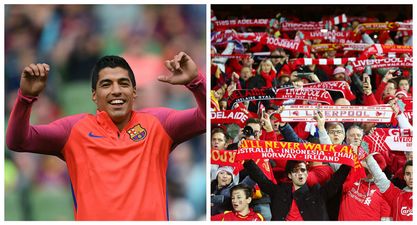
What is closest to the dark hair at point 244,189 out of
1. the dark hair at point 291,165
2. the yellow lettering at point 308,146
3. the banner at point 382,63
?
the dark hair at point 291,165

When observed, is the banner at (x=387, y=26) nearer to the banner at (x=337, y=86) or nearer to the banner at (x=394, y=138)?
the banner at (x=337, y=86)

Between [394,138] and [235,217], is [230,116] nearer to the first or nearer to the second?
[235,217]

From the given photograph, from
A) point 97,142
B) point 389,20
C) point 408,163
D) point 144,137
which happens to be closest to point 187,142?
point 144,137

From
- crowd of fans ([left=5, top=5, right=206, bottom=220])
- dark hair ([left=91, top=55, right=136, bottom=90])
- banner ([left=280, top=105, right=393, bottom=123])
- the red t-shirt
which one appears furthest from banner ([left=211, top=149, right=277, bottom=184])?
dark hair ([left=91, top=55, right=136, bottom=90])

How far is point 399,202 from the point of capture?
11.8 ft

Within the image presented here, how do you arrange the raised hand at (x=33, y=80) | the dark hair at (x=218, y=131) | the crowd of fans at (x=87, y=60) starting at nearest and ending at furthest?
the raised hand at (x=33, y=80)
the crowd of fans at (x=87, y=60)
the dark hair at (x=218, y=131)

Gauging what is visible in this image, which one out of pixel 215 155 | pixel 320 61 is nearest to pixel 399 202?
pixel 215 155

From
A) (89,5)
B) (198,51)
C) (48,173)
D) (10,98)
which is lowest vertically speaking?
(48,173)

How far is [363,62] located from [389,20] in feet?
2.97

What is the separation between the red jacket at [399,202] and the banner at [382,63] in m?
0.84

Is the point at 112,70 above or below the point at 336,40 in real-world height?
below

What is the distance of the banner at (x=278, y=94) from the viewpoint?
3871mm

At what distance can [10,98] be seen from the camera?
3051 mm

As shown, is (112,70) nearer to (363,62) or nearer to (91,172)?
(91,172)
